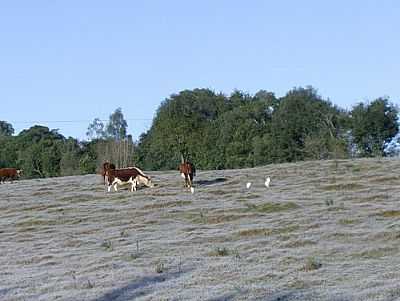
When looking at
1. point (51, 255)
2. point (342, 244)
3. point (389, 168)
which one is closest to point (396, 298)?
point (342, 244)

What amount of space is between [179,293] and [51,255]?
7.77 meters

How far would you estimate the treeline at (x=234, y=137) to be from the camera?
73.8m

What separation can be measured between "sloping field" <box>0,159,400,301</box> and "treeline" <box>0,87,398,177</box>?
31.9 metres

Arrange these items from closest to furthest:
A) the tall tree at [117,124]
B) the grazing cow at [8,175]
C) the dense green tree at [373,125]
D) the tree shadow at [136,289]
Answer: the tree shadow at [136,289]
the grazing cow at [8,175]
the dense green tree at [373,125]
the tall tree at [117,124]

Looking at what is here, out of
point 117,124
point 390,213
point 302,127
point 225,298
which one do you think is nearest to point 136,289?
point 225,298

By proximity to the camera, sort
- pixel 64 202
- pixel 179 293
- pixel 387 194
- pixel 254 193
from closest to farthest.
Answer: pixel 179 293 → pixel 387 194 → pixel 254 193 → pixel 64 202

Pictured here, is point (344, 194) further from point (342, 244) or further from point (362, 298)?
point (362, 298)

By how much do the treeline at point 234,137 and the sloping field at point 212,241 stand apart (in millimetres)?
31902

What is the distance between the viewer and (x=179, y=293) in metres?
15.8

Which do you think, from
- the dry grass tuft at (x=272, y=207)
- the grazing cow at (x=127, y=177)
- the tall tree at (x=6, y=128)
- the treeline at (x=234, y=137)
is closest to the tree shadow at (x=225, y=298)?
the dry grass tuft at (x=272, y=207)

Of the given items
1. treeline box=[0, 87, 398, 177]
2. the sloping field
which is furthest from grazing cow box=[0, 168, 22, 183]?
treeline box=[0, 87, 398, 177]

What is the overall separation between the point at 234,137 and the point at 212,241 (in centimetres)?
5492

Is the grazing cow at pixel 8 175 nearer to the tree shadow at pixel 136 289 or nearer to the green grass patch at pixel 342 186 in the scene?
the green grass patch at pixel 342 186

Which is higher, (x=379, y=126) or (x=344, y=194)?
(x=379, y=126)
